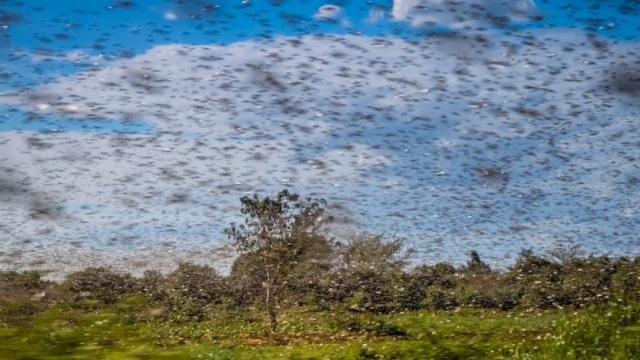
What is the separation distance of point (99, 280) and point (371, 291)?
1094 inches

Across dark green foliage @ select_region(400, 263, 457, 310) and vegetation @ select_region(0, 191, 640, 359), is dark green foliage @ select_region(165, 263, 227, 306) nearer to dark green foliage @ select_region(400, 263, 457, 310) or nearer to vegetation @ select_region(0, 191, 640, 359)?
vegetation @ select_region(0, 191, 640, 359)

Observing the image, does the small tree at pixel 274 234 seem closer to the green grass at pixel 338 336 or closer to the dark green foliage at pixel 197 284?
the green grass at pixel 338 336

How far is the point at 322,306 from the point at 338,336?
450 inches

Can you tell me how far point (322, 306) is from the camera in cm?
3256

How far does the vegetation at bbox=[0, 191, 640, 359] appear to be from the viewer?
15.6 meters

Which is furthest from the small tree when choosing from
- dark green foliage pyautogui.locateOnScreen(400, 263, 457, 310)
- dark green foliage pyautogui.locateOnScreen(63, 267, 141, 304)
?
dark green foliage pyautogui.locateOnScreen(63, 267, 141, 304)

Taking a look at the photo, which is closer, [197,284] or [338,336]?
[338,336]

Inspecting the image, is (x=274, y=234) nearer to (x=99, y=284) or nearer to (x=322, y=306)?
(x=322, y=306)

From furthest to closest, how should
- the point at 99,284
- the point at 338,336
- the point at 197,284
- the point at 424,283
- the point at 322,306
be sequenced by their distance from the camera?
the point at 99,284 → the point at 197,284 → the point at 424,283 → the point at 322,306 → the point at 338,336

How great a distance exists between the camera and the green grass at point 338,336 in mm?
10328

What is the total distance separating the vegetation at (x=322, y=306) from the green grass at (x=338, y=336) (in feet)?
0.16

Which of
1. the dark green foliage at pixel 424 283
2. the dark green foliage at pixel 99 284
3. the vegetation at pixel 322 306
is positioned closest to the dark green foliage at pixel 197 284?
the vegetation at pixel 322 306

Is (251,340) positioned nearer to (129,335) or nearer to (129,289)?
(129,335)

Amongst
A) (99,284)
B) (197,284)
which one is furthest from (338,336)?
(99,284)
